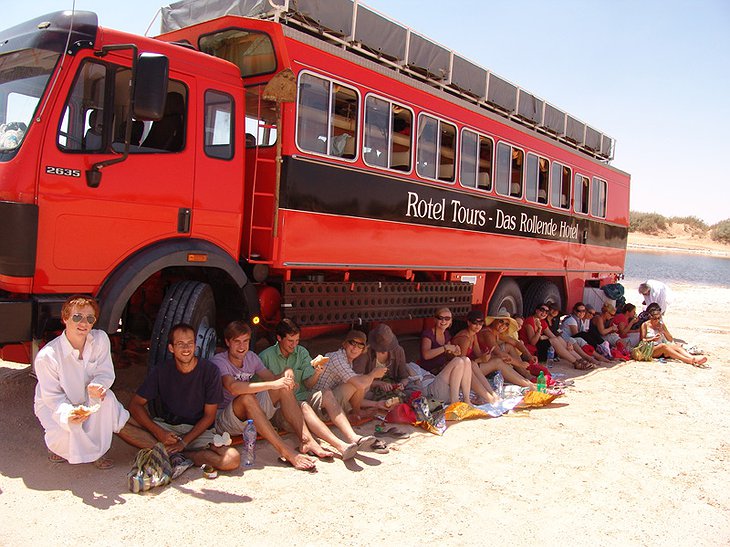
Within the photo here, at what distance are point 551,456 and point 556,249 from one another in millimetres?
6034

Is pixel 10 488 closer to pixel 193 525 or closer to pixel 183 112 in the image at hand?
pixel 193 525

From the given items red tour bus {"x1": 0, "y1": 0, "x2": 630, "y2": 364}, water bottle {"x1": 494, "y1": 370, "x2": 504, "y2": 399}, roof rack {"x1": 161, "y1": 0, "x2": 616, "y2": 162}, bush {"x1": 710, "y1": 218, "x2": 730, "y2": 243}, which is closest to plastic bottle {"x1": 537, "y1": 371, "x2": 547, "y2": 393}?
water bottle {"x1": 494, "y1": 370, "x2": 504, "y2": 399}

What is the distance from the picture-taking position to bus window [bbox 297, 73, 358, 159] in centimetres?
595

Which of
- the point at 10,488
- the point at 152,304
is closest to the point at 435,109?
the point at 152,304

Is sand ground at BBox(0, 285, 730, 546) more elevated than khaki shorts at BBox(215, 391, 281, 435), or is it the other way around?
khaki shorts at BBox(215, 391, 281, 435)

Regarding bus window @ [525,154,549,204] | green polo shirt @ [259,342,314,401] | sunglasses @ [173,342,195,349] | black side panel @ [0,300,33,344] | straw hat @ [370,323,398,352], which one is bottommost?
green polo shirt @ [259,342,314,401]

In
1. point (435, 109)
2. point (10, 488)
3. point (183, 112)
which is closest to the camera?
point (10, 488)

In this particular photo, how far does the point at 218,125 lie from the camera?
17.7ft

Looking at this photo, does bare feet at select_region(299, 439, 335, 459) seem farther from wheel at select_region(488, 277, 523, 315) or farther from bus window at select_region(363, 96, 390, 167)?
wheel at select_region(488, 277, 523, 315)

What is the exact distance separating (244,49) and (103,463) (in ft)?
12.4

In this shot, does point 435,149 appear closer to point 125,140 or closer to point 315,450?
point 125,140

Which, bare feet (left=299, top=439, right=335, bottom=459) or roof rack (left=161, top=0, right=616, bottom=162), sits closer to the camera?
bare feet (left=299, top=439, right=335, bottom=459)

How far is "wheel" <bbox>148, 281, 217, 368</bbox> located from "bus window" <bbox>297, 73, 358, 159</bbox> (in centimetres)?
168

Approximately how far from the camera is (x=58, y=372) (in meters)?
4.05
